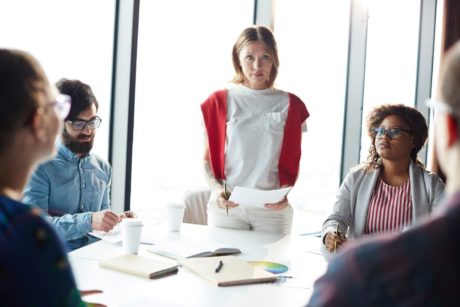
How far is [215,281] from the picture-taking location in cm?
161

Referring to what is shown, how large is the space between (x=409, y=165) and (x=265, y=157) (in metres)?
0.74

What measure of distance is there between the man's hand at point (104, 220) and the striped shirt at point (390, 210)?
1.25 m

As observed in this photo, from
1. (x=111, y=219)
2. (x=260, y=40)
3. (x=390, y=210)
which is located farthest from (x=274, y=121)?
(x=111, y=219)

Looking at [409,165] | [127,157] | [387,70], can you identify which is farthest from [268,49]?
[387,70]

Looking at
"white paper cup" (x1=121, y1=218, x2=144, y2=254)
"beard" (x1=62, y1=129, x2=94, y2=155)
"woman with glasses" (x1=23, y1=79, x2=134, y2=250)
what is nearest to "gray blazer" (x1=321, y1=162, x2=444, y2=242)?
"white paper cup" (x1=121, y1=218, x2=144, y2=254)

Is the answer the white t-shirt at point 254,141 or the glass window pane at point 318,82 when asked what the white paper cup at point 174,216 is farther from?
the glass window pane at point 318,82

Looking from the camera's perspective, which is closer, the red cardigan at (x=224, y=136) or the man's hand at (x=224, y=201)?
the man's hand at (x=224, y=201)

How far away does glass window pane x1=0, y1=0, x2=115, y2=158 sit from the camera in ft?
8.55

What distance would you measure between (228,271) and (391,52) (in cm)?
486

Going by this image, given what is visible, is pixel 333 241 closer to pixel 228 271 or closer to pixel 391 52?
pixel 228 271

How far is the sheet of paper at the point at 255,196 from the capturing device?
2.26 meters

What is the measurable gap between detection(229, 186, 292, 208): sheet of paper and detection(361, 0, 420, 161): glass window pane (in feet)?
9.76

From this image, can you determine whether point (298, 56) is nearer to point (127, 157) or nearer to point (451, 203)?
point (127, 157)

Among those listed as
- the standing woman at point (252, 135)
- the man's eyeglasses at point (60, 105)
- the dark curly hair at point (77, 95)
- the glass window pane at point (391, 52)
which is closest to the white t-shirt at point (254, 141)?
the standing woman at point (252, 135)
